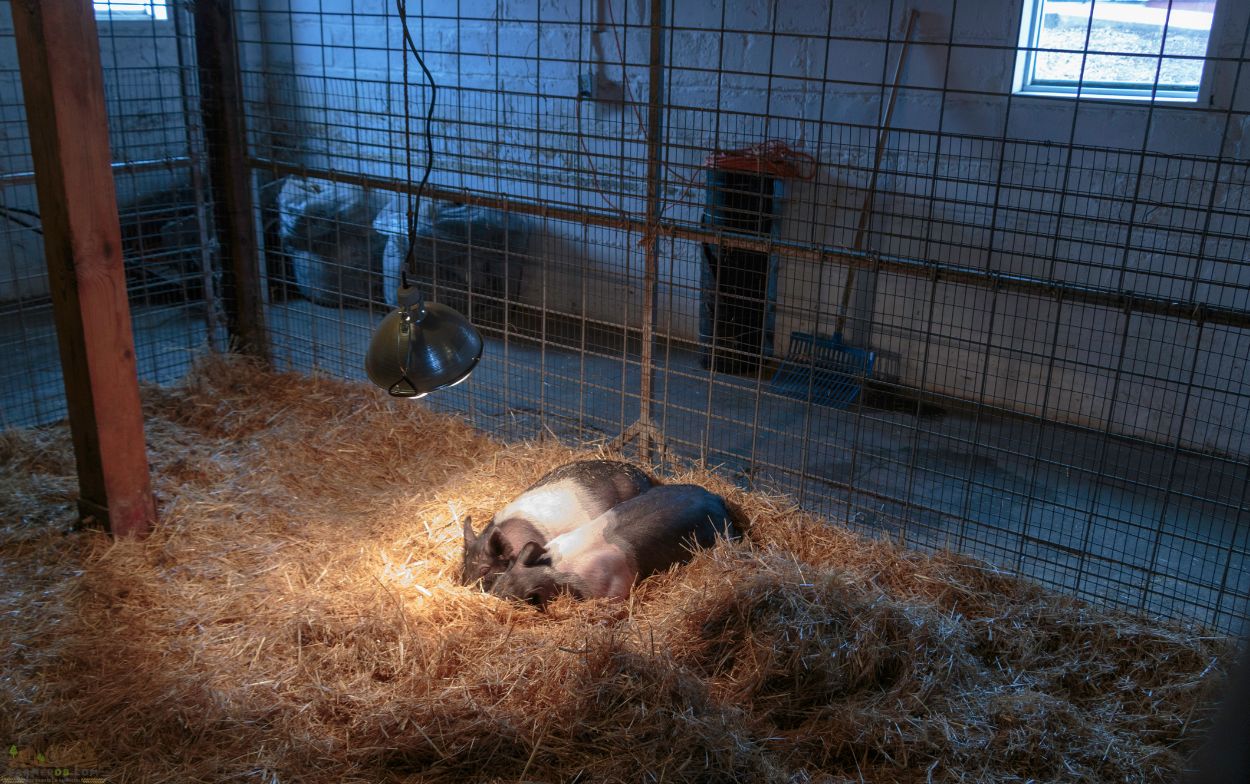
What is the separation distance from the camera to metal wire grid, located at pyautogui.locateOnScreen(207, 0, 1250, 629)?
4.23 meters

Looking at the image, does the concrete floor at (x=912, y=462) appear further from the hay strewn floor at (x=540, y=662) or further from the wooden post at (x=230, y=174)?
the hay strewn floor at (x=540, y=662)

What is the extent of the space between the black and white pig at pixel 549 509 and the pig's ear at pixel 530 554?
13cm

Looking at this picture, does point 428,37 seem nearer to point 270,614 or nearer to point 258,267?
point 258,267

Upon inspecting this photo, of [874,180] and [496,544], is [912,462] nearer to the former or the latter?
[874,180]

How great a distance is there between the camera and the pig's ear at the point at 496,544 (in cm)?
397

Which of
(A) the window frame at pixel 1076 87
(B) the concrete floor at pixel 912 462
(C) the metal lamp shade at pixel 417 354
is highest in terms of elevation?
(A) the window frame at pixel 1076 87

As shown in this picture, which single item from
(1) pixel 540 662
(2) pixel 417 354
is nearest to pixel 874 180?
(2) pixel 417 354

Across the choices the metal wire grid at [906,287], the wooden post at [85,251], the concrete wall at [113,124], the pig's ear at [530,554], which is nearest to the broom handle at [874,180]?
the metal wire grid at [906,287]

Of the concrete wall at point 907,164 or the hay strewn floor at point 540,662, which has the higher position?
the concrete wall at point 907,164

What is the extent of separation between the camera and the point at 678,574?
391 centimetres

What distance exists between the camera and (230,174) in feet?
19.1

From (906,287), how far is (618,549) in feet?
6.97

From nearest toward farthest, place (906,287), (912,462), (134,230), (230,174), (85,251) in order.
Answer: (85,251)
(912,462)
(906,287)
(230,174)
(134,230)

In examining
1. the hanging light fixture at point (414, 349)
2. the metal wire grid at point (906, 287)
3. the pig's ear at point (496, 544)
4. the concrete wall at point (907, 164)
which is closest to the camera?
the hanging light fixture at point (414, 349)
